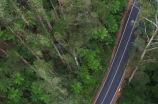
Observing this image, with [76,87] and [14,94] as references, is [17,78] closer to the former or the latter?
[14,94]

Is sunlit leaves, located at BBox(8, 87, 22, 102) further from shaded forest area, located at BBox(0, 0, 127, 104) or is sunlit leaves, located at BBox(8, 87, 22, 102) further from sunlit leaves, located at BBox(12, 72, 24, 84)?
sunlit leaves, located at BBox(12, 72, 24, 84)

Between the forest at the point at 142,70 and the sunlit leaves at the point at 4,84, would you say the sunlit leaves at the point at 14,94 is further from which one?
the forest at the point at 142,70

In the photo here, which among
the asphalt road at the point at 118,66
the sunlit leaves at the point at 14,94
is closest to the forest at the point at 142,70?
the asphalt road at the point at 118,66

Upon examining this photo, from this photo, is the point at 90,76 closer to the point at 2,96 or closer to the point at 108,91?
the point at 108,91

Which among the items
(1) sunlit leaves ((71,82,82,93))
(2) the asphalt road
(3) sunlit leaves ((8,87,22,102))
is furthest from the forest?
(3) sunlit leaves ((8,87,22,102))

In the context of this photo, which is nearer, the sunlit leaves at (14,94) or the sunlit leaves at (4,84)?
the sunlit leaves at (4,84)

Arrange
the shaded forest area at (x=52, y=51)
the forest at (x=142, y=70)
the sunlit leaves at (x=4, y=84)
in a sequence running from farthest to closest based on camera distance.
A: the forest at (x=142, y=70), the sunlit leaves at (x=4, y=84), the shaded forest area at (x=52, y=51)
